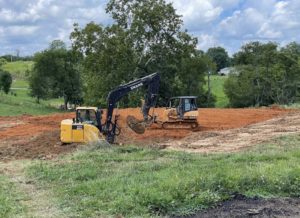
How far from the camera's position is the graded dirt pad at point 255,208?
9.92 m

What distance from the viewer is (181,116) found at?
2905 centimetres

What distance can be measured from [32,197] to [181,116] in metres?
17.9

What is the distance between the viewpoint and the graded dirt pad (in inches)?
391

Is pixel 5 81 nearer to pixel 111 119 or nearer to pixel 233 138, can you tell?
pixel 111 119

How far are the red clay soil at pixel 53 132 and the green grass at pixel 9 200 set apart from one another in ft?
22.7

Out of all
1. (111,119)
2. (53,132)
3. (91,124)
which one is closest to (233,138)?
(111,119)

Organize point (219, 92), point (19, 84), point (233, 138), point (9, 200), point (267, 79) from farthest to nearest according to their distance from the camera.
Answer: point (19, 84)
point (219, 92)
point (267, 79)
point (233, 138)
point (9, 200)

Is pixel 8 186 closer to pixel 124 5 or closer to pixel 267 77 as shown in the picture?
pixel 124 5

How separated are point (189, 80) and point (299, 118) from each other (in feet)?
91.8

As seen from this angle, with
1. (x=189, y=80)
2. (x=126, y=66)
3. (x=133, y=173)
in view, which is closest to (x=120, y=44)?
(x=126, y=66)

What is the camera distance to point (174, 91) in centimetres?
5300

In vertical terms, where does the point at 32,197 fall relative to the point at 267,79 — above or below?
below

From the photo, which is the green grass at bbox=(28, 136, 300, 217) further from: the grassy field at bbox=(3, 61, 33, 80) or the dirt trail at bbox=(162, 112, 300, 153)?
the grassy field at bbox=(3, 61, 33, 80)

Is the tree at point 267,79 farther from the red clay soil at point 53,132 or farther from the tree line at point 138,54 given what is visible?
the red clay soil at point 53,132
